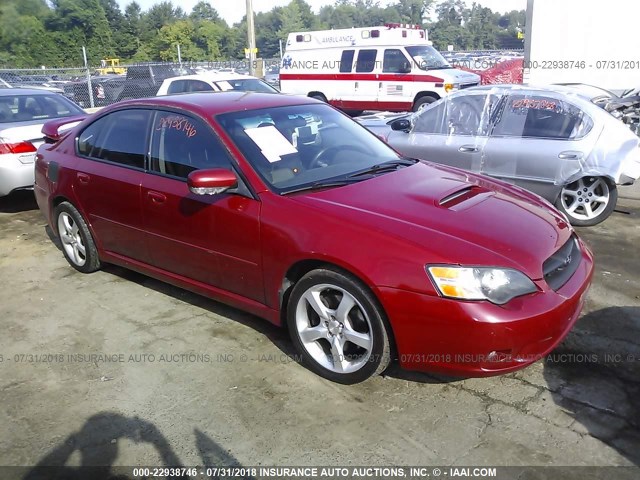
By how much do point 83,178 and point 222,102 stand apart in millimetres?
1461

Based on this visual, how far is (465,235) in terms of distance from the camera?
10.1 ft

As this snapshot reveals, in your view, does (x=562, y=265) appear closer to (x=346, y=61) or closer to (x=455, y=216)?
(x=455, y=216)

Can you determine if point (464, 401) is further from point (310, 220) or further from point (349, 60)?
point (349, 60)

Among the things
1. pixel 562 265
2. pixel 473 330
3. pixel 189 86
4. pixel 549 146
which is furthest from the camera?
pixel 189 86

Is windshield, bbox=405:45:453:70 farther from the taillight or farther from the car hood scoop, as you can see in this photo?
the car hood scoop

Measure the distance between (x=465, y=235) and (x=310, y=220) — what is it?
0.86 metres

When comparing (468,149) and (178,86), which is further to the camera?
(178,86)

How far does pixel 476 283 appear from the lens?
288 cm

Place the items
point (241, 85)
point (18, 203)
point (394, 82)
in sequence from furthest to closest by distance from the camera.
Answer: point (394, 82)
point (241, 85)
point (18, 203)

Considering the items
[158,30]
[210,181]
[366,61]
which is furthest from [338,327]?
[158,30]

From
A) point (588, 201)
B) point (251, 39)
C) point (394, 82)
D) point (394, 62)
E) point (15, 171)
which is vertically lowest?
point (588, 201)

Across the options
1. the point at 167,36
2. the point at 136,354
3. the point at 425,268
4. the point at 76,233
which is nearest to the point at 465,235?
the point at 425,268

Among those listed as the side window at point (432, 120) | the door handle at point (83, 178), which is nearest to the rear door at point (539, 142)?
the side window at point (432, 120)

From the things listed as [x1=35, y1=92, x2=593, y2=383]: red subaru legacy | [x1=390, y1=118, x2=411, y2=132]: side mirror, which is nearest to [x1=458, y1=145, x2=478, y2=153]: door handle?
[x1=390, y1=118, x2=411, y2=132]: side mirror
